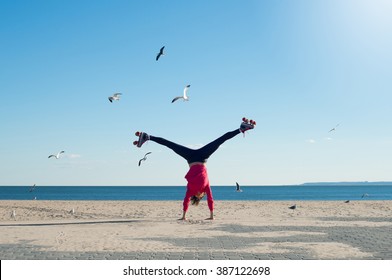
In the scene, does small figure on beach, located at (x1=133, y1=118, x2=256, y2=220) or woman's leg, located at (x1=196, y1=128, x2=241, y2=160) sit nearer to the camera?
small figure on beach, located at (x1=133, y1=118, x2=256, y2=220)

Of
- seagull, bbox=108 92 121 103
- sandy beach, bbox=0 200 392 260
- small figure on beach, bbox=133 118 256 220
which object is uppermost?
seagull, bbox=108 92 121 103

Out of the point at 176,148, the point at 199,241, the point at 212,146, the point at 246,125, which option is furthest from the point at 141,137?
the point at 199,241

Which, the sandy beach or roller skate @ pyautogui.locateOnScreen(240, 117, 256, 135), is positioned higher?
roller skate @ pyautogui.locateOnScreen(240, 117, 256, 135)

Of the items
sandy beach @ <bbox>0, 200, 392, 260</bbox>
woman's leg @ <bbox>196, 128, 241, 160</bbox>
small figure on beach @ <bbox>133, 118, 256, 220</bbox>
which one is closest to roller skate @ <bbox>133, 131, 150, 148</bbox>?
small figure on beach @ <bbox>133, 118, 256, 220</bbox>

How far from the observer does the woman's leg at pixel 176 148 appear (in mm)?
16266

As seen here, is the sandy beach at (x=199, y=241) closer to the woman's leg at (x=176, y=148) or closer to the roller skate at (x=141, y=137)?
the woman's leg at (x=176, y=148)

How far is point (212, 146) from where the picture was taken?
16.2 meters

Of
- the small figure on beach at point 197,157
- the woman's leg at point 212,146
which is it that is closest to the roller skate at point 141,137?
the small figure on beach at point 197,157

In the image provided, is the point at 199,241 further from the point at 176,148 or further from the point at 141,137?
the point at 141,137

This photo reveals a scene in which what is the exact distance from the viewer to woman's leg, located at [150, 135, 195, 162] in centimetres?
1627

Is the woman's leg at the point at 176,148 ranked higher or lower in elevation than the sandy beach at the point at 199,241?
higher

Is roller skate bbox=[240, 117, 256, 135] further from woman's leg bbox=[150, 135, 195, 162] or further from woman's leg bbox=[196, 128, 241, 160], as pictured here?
woman's leg bbox=[150, 135, 195, 162]
